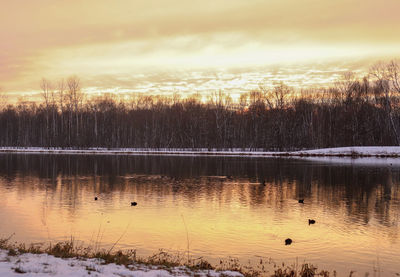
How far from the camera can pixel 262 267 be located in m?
11.9

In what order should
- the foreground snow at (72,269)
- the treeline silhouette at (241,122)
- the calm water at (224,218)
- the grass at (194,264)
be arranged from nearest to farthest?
the foreground snow at (72,269) → the grass at (194,264) → the calm water at (224,218) → the treeline silhouette at (241,122)

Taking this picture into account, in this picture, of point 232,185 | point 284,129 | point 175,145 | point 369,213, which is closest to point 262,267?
point 369,213

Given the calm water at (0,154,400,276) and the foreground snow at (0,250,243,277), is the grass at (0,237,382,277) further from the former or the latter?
the calm water at (0,154,400,276)

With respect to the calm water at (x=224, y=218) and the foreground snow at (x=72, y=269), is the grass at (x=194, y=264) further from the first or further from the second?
the calm water at (x=224, y=218)

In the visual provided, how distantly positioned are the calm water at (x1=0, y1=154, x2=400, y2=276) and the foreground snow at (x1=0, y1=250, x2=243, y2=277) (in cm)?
290

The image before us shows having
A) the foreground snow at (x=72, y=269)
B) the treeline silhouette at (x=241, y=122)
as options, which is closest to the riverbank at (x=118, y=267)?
the foreground snow at (x=72, y=269)

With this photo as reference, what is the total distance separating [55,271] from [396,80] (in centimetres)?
9160

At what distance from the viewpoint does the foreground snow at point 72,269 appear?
923 cm

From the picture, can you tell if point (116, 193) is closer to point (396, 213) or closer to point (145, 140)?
point (396, 213)

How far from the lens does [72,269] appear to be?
957 cm

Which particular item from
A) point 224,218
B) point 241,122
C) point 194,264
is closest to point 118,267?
point 194,264

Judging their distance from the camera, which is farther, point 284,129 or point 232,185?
point 284,129

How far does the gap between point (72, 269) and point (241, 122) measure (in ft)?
339

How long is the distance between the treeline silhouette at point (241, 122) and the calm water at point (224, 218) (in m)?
62.7
